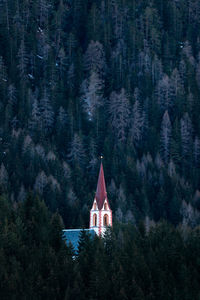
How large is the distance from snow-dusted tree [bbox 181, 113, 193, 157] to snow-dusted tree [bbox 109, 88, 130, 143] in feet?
38.8

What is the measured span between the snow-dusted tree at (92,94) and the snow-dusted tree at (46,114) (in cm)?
801

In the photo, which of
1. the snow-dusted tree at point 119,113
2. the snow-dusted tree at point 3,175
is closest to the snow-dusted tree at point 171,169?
the snow-dusted tree at point 119,113

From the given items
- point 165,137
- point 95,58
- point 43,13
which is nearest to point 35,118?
point 165,137

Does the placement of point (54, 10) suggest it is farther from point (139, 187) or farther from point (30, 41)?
point (139, 187)

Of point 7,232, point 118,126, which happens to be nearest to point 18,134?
point 118,126

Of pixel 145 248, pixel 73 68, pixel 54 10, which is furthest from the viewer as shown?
pixel 54 10

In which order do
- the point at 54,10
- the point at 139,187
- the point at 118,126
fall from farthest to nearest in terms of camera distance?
1. the point at 54,10
2. the point at 118,126
3. the point at 139,187

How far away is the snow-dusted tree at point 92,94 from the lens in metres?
A: 162

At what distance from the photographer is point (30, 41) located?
179 meters

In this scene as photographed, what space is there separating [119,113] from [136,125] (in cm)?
561

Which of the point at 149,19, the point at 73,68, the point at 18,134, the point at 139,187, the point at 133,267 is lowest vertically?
the point at 133,267

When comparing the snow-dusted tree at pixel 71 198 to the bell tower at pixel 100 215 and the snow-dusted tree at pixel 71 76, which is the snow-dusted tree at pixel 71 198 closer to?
the bell tower at pixel 100 215

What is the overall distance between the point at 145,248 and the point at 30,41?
101238 mm

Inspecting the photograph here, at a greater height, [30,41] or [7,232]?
[30,41]
